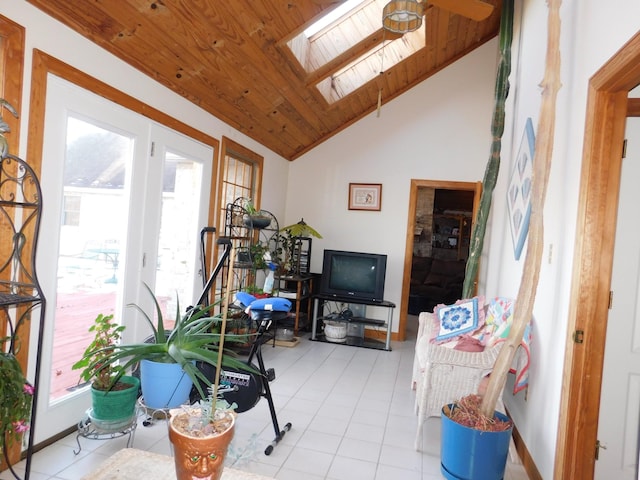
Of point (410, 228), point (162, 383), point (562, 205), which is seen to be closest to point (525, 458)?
point (562, 205)

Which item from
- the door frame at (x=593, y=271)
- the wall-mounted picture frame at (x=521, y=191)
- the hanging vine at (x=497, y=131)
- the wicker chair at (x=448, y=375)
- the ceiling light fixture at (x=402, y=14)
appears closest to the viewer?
the door frame at (x=593, y=271)

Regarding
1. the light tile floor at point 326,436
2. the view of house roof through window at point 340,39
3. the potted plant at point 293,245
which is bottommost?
the light tile floor at point 326,436

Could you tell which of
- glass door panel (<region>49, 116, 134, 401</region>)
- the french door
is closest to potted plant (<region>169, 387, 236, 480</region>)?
the french door

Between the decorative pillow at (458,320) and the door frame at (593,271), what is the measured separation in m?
1.07

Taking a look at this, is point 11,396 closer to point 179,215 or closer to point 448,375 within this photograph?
point 179,215

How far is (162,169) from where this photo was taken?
2.99 m

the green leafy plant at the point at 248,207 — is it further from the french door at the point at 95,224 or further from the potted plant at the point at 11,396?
the potted plant at the point at 11,396

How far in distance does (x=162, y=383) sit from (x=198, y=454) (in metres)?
1.07

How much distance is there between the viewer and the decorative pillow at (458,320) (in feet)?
9.45

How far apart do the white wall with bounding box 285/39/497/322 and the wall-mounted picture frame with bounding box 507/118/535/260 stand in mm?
1716

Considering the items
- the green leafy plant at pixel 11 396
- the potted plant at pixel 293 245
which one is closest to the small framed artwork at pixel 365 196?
the potted plant at pixel 293 245

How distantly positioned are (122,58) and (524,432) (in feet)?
10.8

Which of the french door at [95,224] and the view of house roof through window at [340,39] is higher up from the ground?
the view of house roof through window at [340,39]

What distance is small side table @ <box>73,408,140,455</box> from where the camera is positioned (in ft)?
7.09
